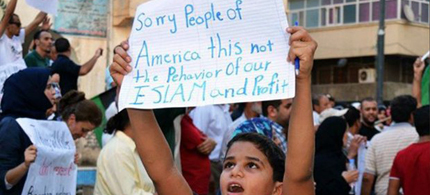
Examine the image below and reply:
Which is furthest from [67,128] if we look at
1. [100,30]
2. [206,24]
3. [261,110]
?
[100,30]

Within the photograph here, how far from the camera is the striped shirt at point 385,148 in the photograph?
31.2ft

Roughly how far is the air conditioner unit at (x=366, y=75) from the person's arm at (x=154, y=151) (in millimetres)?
31999

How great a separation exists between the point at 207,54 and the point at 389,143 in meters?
5.60

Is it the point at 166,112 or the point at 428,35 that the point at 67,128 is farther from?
the point at 428,35

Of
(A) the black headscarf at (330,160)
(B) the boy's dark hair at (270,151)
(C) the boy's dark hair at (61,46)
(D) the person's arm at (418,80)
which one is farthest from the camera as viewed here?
(D) the person's arm at (418,80)

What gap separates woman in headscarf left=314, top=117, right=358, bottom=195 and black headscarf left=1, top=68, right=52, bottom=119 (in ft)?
9.26

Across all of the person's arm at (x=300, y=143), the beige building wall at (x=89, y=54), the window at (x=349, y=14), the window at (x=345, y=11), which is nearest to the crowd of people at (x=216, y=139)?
the person's arm at (x=300, y=143)

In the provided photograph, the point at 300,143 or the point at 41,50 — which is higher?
the point at 41,50

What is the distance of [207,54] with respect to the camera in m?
4.26

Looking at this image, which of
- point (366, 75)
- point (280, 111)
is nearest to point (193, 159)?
point (280, 111)

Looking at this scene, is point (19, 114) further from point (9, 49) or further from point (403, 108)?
point (403, 108)

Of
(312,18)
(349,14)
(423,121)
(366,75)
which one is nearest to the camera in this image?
(423,121)

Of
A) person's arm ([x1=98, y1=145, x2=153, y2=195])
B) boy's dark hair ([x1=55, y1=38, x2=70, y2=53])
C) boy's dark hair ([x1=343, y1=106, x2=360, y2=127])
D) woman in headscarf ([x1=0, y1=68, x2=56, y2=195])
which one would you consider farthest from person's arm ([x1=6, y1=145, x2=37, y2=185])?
boy's dark hair ([x1=343, y1=106, x2=360, y2=127])

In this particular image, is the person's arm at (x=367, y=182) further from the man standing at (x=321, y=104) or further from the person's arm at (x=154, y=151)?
the person's arm at (x=154, y=151)
